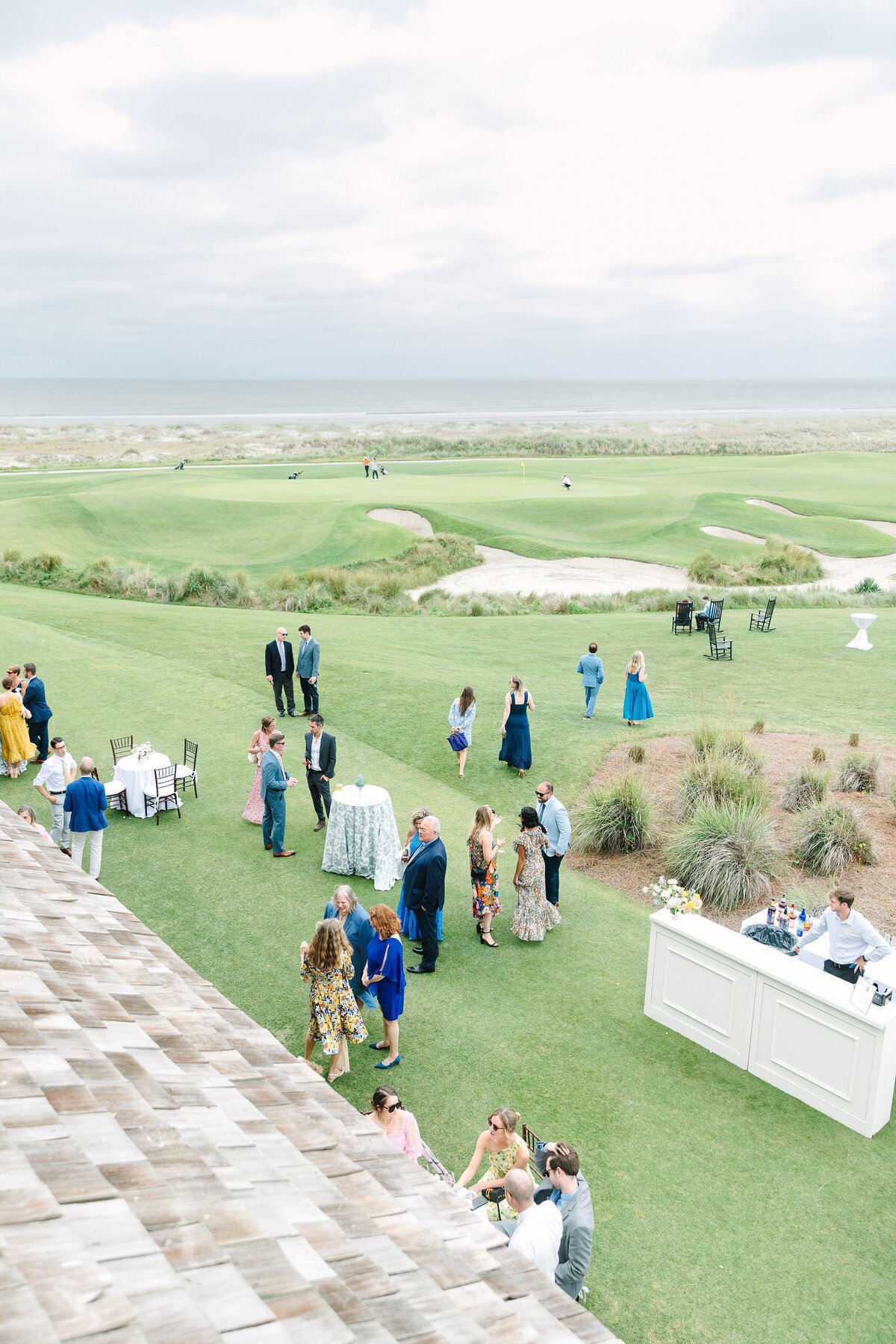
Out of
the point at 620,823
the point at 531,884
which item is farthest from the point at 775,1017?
the point at 620,823

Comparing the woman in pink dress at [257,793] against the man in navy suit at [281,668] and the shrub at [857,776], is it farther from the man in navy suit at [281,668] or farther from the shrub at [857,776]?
the shrub at [857,776]

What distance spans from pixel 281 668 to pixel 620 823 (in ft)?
22.9

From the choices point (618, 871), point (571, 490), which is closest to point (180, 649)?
point (618, 871)

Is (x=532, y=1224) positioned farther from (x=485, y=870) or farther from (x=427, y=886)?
(x=485, y=870)

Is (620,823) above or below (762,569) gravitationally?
below

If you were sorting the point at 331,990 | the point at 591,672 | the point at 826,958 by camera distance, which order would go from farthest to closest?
the point at 591,672
the point at 826,958
the point at 331,990

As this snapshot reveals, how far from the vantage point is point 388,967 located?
26.7 feet

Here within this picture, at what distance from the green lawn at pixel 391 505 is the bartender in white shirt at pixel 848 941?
27.4 meters

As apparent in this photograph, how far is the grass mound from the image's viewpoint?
3350cm

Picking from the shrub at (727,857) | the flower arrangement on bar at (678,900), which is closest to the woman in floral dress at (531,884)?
the flower arrangement on bar at (678,900)

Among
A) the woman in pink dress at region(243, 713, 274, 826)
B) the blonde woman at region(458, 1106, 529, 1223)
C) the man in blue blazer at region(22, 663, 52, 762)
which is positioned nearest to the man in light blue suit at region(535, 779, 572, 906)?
the woman in pink dress at region(243, 713, 274, 826)

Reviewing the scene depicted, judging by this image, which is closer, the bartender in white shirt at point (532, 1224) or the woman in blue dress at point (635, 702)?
the bartender in white shirt at point (532, 1224)

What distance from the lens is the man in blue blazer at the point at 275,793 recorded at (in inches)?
460

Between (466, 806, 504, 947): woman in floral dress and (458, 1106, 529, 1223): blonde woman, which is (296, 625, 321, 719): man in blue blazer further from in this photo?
(458, 1106, 529, 1223): blonde woman
